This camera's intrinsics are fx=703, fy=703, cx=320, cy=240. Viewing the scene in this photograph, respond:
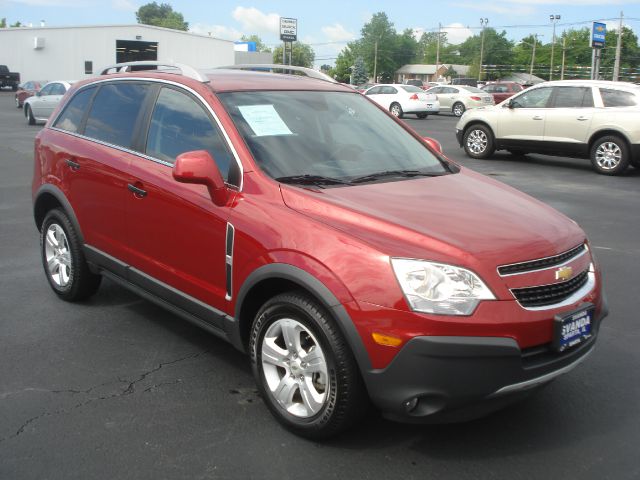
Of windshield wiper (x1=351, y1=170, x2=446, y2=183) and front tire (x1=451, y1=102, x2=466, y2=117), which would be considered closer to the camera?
windshield wiper (x1=351, y1=170, x2=446, y2=183)

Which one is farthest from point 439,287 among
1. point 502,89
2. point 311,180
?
point 502,89

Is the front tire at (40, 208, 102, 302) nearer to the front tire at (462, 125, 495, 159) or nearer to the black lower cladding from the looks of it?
the black lower cladding

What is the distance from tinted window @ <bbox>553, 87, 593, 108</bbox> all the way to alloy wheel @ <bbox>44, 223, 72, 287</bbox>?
11.1m

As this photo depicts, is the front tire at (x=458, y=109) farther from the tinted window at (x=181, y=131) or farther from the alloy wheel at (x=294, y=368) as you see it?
the alloy wheel at (x=294, y=368)

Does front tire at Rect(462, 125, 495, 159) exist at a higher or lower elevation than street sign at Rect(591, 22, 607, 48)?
lower

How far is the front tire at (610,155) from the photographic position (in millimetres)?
13109

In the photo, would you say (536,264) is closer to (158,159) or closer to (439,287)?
(439,287)

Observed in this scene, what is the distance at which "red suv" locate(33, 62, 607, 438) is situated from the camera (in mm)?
2988

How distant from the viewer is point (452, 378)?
2.93 m

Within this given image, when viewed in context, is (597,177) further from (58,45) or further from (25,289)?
(58,45)

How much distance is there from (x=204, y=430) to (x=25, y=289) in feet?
9.85

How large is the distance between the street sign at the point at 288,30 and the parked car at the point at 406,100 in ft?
16.1

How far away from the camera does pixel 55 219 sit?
5430mm

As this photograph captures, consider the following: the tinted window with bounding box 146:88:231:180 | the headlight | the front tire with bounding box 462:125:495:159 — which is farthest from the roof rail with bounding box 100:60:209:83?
the front tire with bounding box 462:125:495:159
